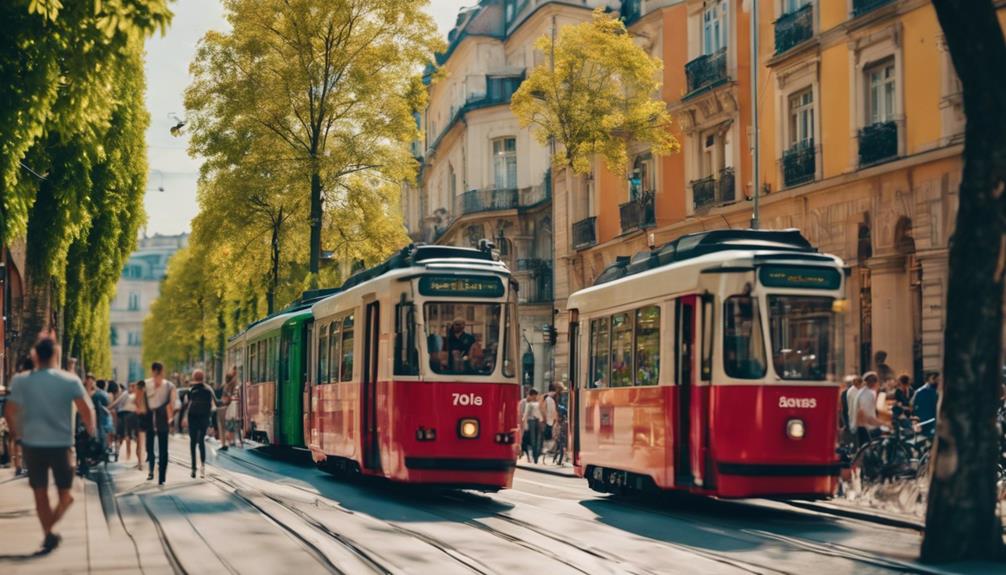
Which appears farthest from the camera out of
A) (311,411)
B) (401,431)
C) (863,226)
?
(863,226)

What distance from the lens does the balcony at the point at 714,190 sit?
3888cm

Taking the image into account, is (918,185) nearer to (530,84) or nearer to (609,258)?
(530,84)

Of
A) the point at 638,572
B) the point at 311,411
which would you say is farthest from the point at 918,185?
the point at 638,572

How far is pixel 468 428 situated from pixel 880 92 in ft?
55.7

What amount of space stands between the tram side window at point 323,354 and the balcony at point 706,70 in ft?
57.6

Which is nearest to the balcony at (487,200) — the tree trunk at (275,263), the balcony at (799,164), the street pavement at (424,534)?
the tree trunk at (275,263)

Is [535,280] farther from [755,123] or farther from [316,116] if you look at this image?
[755,123]

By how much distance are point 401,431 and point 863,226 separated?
17232mm

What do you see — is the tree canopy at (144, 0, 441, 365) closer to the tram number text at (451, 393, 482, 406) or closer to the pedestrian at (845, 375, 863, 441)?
the pedestrian at (845, 375, 863, 441)

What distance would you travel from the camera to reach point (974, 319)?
1238 cm

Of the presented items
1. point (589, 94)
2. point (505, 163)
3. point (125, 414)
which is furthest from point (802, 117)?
point (505, 163)

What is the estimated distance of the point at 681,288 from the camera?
1744 cm

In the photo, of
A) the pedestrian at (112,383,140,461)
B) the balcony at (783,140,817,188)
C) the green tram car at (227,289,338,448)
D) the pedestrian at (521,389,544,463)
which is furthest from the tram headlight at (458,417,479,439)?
the balcony at (783,140,817,188)

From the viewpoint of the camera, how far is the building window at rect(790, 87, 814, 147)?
1390 inches
